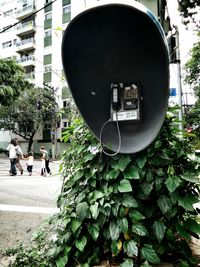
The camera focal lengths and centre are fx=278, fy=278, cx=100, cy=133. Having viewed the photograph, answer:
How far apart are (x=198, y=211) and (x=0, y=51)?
40.9 meters

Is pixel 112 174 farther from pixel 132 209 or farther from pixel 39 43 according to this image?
pixel 39 43

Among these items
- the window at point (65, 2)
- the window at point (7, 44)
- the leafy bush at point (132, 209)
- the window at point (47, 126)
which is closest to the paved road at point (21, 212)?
the leafy bush at point (132, 209)

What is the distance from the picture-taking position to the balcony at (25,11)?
35.0m

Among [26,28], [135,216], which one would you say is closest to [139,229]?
[135,216]

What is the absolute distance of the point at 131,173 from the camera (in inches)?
81.0

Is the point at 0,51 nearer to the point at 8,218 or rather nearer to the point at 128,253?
the point at 8,218

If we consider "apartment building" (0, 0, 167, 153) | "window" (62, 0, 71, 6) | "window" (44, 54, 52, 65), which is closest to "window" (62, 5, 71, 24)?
"apartment building" (0, 0, 167, 153)

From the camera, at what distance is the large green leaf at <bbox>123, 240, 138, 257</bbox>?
1.92 m

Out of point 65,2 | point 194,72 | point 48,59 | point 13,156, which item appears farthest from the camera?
point 48,59

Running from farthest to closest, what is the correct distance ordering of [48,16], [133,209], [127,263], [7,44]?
[7,44] → [48,16] → [133,209] → [127,263]

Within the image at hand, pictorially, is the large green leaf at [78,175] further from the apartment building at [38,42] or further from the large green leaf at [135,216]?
the apartment building at [38,42]

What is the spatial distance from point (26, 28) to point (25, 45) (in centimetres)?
217

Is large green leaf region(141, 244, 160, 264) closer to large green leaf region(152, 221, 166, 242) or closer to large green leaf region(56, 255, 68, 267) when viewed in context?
large green leaf region(152, 221, 166, 242)

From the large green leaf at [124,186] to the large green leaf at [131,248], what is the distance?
36 cm
